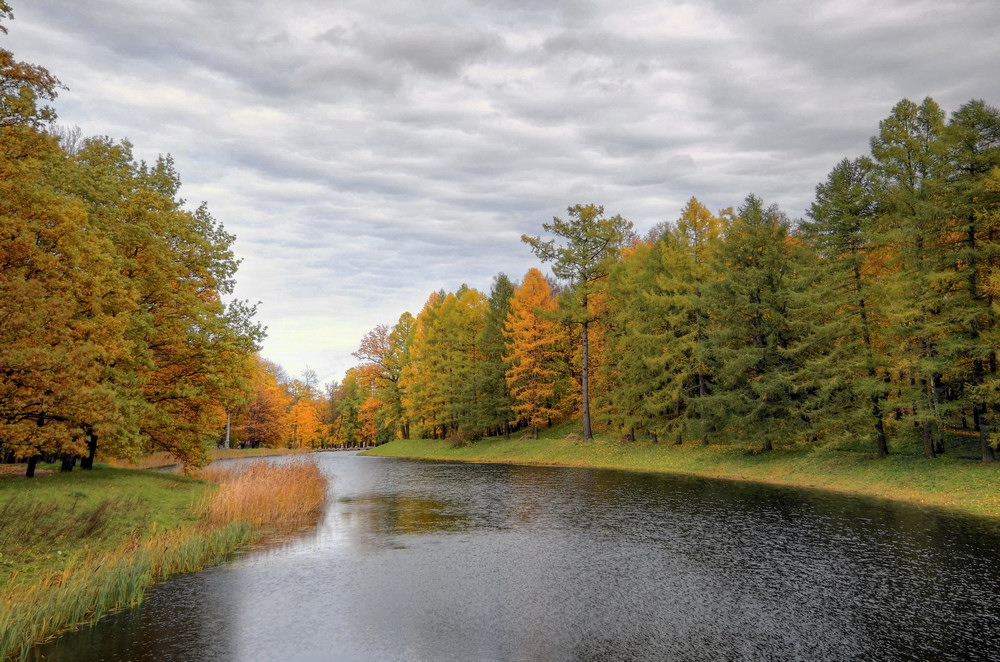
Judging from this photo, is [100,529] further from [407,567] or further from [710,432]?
[710,432]

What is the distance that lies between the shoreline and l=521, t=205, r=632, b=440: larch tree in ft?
13.7

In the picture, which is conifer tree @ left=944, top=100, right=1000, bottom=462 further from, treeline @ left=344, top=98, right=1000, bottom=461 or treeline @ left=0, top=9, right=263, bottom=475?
treeline @ left=0, top=9, right=263, bottom=475

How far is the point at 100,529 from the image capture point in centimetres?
1542

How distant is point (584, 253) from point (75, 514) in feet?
124

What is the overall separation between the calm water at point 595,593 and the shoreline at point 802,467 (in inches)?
123

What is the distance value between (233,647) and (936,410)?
29.9 meters

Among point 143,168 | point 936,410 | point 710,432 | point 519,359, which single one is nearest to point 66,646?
point 143,168

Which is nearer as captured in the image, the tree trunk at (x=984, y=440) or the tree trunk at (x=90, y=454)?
the tree trunk at (x=90, y=454)

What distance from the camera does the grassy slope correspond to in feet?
42.1

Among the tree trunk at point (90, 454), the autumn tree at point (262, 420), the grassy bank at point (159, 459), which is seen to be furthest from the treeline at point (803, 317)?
the autumn tree at point (262, 420)

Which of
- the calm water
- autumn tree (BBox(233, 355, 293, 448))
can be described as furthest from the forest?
autumn tree (BBox(233, 355, 293, 448))

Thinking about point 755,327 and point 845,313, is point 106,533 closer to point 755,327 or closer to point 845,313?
point 755,327

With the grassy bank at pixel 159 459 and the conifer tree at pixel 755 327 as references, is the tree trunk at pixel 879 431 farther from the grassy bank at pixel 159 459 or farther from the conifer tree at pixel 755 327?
the grassy bank at pixel 159 459

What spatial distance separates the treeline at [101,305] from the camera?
15586mm
